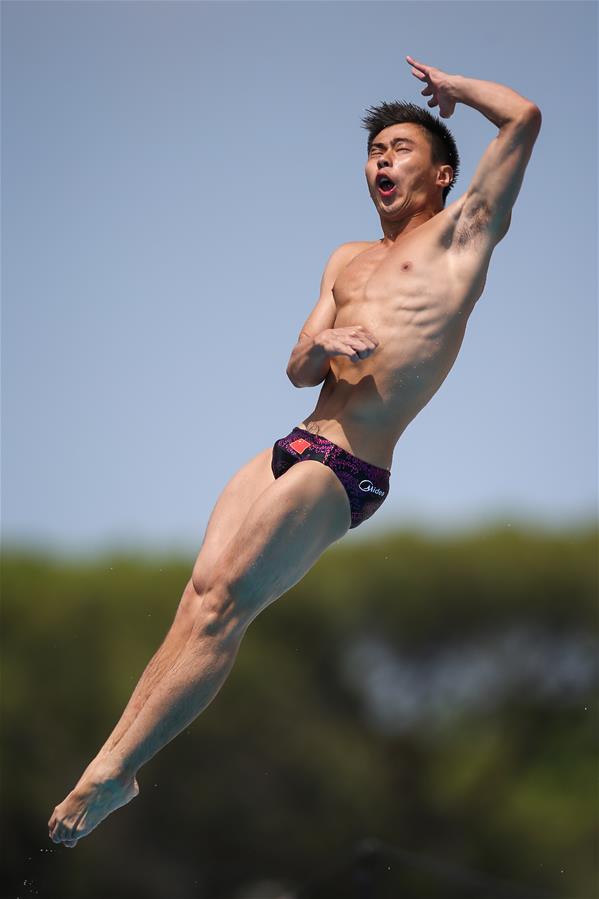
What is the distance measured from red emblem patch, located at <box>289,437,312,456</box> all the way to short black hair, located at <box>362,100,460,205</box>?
1.48 meters

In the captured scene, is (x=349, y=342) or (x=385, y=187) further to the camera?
(x=385, y=187)

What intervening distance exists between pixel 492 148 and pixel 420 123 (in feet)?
2.08

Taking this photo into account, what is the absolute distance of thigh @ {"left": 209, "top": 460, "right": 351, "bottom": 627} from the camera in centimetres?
574

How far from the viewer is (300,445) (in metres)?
6.02

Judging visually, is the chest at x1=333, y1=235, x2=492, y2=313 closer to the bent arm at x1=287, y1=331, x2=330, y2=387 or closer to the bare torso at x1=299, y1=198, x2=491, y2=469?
the bare torso at x1=299, y1=198, x2=491, y2=469

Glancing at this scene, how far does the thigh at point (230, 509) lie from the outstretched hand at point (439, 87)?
5.94 feet

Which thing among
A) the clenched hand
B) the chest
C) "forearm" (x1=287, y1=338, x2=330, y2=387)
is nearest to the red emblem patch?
"forearm" (x1=287, y1=338, x2=330, y2=387)

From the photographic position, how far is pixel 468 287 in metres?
6.00

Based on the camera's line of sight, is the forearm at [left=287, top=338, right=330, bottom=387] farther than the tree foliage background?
No

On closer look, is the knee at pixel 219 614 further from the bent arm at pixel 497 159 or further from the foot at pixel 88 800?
the bent arm at pixel 497 159

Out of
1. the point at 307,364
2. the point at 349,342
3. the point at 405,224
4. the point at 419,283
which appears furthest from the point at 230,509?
the point at 405,224

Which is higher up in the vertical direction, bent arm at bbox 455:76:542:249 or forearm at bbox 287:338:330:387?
bent arm at bbox 455:76:542:249

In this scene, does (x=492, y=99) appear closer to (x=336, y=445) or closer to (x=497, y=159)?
(x=497, y=159)

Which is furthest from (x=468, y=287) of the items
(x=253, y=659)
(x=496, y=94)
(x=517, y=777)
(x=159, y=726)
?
(x=517, y=777)
